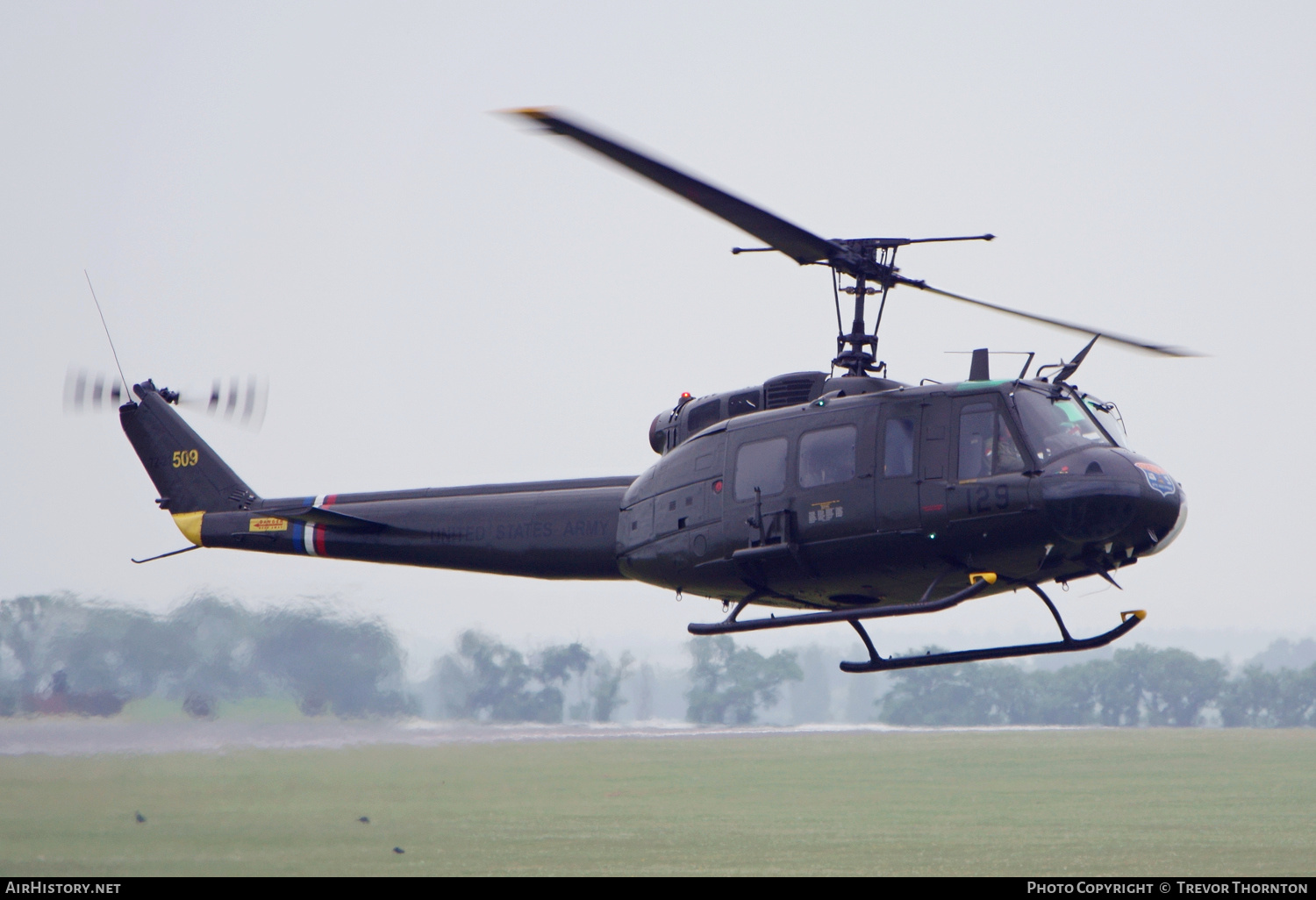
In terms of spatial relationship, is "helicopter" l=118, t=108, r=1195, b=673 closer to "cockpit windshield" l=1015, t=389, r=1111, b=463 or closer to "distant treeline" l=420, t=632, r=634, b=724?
"cockpit windshield" l=1015, t=389, r=1111, b=463

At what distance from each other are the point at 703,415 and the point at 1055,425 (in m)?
3.50

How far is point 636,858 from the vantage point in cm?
3616

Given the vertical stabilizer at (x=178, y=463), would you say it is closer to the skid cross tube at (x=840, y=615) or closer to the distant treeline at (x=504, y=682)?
the skid cross tube at (x=840, y=615)

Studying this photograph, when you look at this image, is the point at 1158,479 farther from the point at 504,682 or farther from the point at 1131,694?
the point at 1131,694

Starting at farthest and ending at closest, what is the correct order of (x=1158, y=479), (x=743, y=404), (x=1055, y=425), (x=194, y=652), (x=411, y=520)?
(x=194, y=652) → (x=411, y=520) → (x=743, y=404) → (x=1055, y=425) → (x=1158, y=479)

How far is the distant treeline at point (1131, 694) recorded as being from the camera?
93188 millimetres

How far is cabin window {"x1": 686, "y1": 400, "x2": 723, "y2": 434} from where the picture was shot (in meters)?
A: 12.1

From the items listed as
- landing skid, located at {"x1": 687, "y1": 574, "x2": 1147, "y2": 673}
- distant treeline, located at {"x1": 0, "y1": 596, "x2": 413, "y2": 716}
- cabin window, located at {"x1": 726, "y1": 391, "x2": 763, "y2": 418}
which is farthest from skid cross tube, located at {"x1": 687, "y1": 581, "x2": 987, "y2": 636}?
distant treeline, located at {"x1": 0, "y1": 596, "x2": 413, "y2": 716}

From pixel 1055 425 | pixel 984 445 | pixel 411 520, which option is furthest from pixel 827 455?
pixel 411 520

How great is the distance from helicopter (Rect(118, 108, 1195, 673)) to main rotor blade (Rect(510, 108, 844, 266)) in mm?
20

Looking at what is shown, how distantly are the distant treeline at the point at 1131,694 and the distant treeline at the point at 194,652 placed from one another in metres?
71.8

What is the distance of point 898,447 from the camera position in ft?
33.8

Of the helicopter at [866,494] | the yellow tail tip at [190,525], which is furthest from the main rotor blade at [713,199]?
the yellow tail tip at [190,525]

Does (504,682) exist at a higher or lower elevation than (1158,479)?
lower
